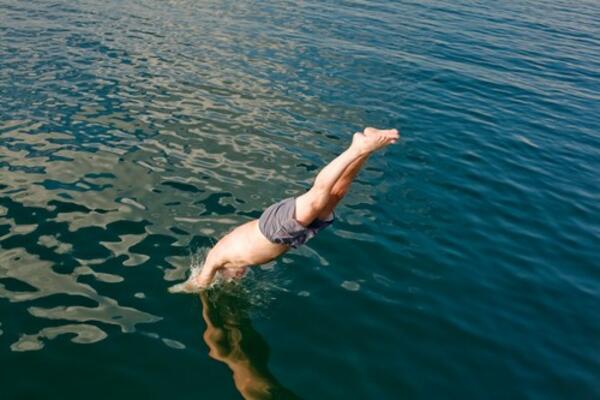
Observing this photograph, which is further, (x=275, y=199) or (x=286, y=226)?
(x=275, y=199)

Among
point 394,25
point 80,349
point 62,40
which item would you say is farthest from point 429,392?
point 394,25

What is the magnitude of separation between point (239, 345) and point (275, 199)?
5108mm

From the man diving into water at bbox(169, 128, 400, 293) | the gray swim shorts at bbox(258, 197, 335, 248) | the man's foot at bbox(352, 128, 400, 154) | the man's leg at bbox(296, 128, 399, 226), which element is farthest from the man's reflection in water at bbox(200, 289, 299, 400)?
the man's foot at bbox(352, 128, 400, 154)

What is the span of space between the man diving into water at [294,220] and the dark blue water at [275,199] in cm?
105

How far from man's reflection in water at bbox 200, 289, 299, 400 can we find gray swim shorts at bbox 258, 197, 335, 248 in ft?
6.32

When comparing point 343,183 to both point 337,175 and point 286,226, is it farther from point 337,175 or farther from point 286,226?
point 286,226

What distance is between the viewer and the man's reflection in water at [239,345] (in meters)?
8.29

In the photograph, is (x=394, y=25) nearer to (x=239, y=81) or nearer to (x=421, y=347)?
(x=239, y=81)

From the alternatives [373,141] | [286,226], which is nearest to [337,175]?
[373,141]

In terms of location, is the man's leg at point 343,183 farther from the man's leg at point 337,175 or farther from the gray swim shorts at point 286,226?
the gray swim shorts at point 286,226

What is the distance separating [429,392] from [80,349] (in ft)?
18.3

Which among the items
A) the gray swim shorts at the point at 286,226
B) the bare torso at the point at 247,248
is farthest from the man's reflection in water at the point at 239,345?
the gray swim shorts at the point at 286,226

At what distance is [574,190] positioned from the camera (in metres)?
15.4

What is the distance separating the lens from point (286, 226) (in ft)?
27.6
